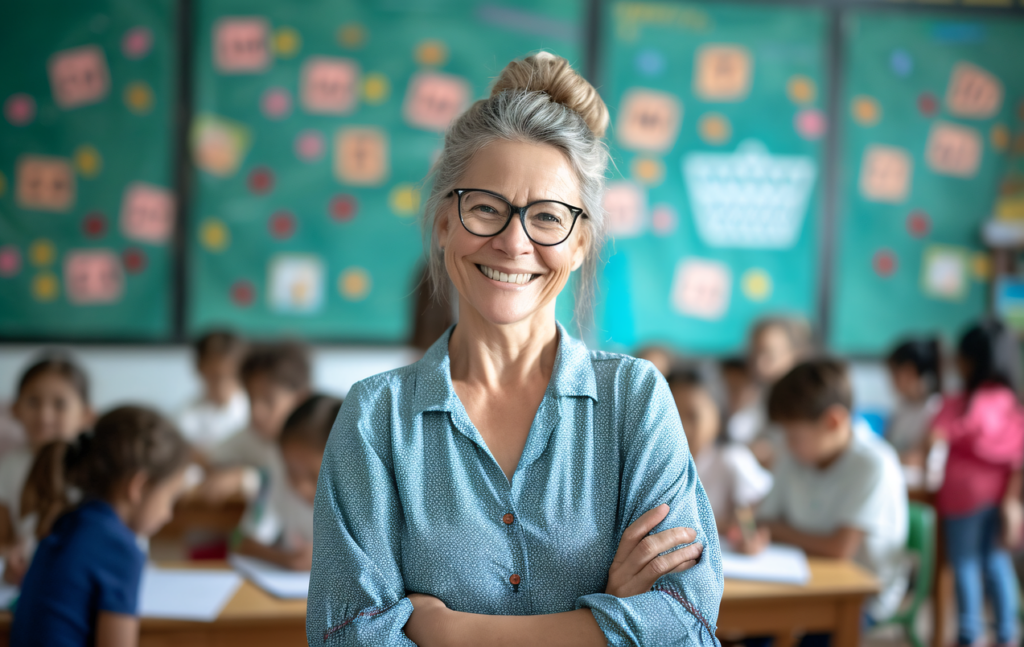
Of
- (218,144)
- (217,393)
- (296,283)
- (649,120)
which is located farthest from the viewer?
(649,120)

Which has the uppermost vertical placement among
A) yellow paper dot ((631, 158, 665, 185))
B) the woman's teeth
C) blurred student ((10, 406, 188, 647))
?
yellow paper dot ((631, 158, 665, 185))

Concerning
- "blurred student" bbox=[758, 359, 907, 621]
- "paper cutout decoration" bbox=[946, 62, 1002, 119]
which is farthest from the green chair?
"paper cutout decoration" bbox=[946, 62, 1002, 119]

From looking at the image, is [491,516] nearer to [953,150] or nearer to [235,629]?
[235,629]

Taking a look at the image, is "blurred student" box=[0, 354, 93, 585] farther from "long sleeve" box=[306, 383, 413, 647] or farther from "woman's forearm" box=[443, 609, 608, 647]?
"woman's forearm" box=[443, 609, 608, 647]

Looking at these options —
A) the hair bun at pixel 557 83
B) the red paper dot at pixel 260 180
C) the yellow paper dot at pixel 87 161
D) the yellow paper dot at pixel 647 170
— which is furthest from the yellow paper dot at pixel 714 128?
the hair bun at pixel 557 83

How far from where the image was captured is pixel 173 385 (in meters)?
4.14

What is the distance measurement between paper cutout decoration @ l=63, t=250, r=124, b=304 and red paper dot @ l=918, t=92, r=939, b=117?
423cm

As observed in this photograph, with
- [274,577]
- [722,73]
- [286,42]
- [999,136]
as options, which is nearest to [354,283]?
[286,42]

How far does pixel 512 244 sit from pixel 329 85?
134 inches

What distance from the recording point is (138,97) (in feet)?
13.3

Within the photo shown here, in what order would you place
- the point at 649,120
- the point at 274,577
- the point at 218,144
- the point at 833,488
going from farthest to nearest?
1. the point at 649,120
2. the point at 218,144
3. the point at 833,488
4. the point at 274,577

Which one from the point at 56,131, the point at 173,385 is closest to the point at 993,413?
the point at 173,385

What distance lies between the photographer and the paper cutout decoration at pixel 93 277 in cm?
406

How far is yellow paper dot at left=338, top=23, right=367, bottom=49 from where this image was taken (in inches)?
165
